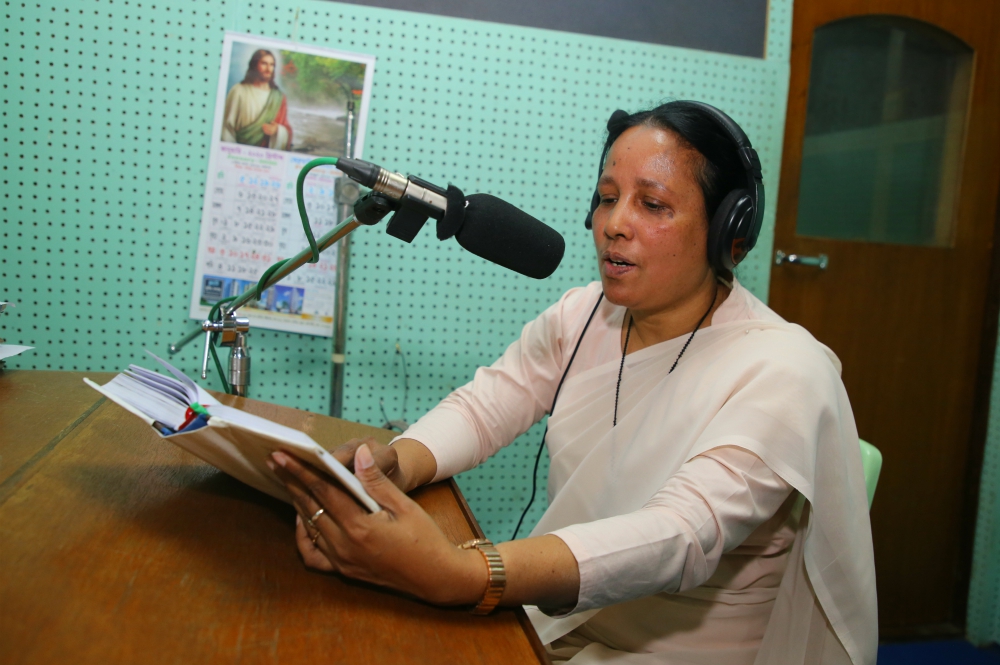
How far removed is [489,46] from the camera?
1.74m

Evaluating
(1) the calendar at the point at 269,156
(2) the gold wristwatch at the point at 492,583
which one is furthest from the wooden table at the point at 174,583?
(1) the calendar at the point at 269,156

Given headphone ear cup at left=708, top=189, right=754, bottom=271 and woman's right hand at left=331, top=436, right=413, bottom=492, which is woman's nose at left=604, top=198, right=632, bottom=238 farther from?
woman's right hand at left=331, top=436, right=413, bottom=492

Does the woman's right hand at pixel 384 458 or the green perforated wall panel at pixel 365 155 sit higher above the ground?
the green perforated wall panel at pixel 365 155

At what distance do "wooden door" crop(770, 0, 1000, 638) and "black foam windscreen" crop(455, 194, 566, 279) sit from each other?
141 cm

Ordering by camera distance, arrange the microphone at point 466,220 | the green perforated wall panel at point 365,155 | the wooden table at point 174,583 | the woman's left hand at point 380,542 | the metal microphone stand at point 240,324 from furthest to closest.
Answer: the green perforated wall panel at point 365,155, the metal microphone stand at point 240,324, the microphone at point 466,220, the woman's left hand at point 380,542, the wooden table at point 174,583

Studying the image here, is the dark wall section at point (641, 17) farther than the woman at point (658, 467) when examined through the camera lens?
Yes

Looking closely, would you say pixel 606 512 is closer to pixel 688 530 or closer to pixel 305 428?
pixel 688 530

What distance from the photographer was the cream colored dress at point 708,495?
29.2 inches

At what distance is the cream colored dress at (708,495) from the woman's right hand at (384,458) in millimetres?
102

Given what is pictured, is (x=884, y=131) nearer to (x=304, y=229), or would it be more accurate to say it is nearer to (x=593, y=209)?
(x=593, y=209)

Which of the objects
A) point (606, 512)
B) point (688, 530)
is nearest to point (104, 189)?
point (606, 512)

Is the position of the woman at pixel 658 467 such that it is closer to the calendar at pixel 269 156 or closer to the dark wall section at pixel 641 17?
the calendar at pixel 269 156

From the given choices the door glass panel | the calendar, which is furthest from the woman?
the door glass panel

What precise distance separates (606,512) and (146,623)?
0.70 meters
